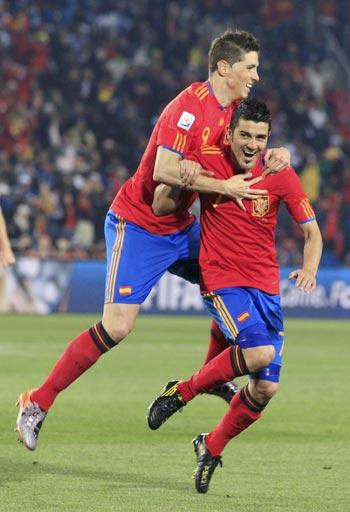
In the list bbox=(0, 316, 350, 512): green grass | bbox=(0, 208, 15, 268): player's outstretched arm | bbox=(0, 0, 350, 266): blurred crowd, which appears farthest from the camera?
bbox=(0, 0, 350, 266): blurred crowd

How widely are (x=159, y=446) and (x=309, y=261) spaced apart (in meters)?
2.10

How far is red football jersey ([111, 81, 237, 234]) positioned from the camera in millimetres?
7125

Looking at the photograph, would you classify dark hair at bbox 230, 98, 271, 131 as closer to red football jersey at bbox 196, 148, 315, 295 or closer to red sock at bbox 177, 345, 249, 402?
red football jersey at bbox 196, 148, 315, 295

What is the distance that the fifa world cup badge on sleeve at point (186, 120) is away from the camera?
7.13 m

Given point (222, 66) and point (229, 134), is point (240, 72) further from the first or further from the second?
point (229, 134)

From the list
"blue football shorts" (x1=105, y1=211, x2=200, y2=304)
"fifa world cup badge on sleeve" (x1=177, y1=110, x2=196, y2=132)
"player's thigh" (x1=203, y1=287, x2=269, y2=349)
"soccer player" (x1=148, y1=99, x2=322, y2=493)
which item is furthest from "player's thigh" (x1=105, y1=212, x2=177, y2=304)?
"fifa world cup badge on sleeve" (x1=177, y1=110, x2=196, y2=132)

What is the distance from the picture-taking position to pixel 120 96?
27.7 meters

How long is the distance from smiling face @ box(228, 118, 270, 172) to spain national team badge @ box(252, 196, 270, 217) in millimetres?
179

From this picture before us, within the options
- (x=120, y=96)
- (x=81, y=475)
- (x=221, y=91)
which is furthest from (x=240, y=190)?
(x=120, y=96)

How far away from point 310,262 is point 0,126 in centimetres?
1918

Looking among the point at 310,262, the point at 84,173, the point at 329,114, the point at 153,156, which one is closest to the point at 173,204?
the point at 153,156

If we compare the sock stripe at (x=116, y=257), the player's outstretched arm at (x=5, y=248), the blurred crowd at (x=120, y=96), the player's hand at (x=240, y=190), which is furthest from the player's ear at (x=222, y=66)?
the blurred crowd at (x=120, y=96)

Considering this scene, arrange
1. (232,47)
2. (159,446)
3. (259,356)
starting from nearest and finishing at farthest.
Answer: (259,356), (232,47), (159,446)

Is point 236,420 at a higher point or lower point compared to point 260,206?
lower
